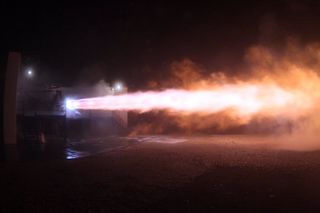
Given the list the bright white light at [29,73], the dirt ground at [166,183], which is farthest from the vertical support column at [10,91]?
the bright white light at [29,73]

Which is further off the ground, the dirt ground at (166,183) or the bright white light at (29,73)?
the bright white light at (29,73)

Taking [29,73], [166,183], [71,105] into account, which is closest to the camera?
[166,183]

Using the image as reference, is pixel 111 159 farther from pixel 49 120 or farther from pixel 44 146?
pixel 49 120

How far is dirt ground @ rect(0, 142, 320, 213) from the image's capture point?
919cm

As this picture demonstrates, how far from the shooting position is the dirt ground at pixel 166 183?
919 centimetres

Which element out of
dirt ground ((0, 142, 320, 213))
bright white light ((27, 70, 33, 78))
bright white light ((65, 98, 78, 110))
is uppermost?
bright white light ((27, 70, 33, 78))

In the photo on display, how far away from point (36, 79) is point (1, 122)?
1887 centimetres

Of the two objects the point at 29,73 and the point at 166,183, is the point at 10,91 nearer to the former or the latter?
the point at 166,183

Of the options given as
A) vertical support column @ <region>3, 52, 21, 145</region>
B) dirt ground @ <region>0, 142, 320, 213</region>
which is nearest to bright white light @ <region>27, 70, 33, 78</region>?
vertical support column @ <region>3, 52, 21, 145</region>

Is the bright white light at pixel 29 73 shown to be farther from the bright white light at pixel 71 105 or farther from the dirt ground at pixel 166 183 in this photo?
the dirt ground at pixel 166 183

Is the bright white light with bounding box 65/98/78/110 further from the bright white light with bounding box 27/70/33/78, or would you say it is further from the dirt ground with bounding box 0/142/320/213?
the dirt ground with bounding box 0/142/320/213

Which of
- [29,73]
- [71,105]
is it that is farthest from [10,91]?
[29,73]

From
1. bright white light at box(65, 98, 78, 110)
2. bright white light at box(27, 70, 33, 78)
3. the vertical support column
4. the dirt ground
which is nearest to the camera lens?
the dirt ground

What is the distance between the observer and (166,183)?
11711 millimetres
